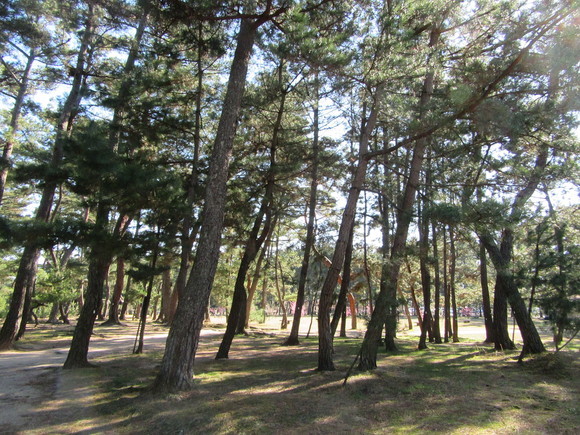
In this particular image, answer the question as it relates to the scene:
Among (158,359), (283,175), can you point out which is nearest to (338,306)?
(283,175)

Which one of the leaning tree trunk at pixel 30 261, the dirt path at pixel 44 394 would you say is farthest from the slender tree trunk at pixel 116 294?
the dirt path at pixel 44 394

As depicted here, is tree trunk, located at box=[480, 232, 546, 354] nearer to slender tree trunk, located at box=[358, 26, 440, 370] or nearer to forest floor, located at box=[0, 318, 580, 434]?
forest floor, located at box=[0, 318, 580, 434]

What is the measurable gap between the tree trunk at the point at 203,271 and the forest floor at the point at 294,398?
43 centimetres

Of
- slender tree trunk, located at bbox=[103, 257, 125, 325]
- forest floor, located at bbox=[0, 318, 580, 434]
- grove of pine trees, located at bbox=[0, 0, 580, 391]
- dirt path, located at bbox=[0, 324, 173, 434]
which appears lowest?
dirt path, located at bbox=[0, 324, 173, 434]

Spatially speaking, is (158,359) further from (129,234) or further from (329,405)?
(329,405)

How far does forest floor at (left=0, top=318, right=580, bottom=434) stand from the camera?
15.6 ft

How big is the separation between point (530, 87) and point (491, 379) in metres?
5.94

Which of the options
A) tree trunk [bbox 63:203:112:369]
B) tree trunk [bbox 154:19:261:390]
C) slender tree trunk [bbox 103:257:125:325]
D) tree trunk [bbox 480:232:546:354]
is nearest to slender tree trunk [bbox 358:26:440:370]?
tree trunk [bbox 480:232:546:354]

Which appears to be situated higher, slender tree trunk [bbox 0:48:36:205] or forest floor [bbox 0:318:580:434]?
slender tree trunk [bbox 0:48:36:205]

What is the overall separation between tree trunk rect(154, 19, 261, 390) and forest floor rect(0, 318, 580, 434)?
43cm

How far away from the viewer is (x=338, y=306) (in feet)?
37.3

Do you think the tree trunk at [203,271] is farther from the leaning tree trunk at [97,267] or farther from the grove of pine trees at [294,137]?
the leaning tree trunk at [97,267]

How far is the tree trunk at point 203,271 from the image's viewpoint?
6.12 m

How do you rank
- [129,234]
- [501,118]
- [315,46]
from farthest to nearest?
[129,234], [315,46], [501,118]
